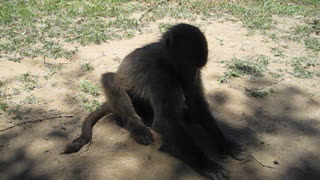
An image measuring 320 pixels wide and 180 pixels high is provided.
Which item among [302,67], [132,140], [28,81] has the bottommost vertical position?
[132,140]

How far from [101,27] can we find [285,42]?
3.87m

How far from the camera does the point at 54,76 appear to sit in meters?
5.05

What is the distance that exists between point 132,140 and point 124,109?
0.41 m

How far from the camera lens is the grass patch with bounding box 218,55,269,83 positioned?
5.15 meters

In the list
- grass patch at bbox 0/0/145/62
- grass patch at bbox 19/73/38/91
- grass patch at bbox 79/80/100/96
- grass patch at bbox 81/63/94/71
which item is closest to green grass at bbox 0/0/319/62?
grass patch at bbox 0/0/145/62

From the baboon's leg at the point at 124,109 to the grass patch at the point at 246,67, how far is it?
5.58 feet

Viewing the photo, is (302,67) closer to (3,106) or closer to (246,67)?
(246,67)

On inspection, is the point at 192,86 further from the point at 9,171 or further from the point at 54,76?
the point at 54,76

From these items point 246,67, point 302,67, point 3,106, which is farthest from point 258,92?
point 3,106

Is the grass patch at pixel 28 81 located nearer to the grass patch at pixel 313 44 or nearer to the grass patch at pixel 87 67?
the grass patch at pixel 87 67

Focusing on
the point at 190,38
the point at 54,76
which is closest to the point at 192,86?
the point at 190,38

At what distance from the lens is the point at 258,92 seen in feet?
15.2

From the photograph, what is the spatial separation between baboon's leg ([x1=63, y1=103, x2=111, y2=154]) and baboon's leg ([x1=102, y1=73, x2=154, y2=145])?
0.18m

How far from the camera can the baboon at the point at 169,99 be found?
3311 millimetres
